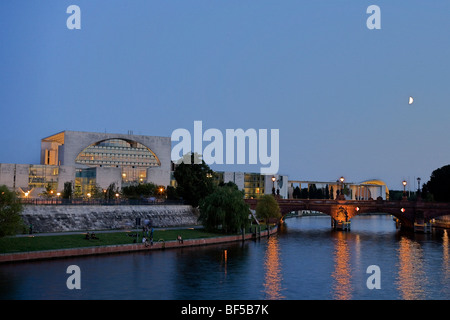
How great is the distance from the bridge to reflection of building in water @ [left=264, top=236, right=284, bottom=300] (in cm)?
4724

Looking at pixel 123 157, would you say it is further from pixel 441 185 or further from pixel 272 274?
pixel 272 274

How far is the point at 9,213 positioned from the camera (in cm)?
5044

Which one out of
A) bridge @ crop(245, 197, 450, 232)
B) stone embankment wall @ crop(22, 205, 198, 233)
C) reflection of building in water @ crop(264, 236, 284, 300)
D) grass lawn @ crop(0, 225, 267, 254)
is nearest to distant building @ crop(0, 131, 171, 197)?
bridge @ crop(245, 197, 450, 232)

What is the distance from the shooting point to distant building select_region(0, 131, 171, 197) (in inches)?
5177

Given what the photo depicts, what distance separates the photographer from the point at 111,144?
154 m

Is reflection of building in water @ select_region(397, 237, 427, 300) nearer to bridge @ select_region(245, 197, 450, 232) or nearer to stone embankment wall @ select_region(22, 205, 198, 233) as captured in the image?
stone embankment wall @ select_region(22, 205, 198, 233)

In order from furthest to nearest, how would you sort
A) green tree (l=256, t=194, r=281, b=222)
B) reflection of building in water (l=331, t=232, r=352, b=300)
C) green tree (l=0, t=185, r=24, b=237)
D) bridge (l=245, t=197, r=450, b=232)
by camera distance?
bridge (l=245, t=197, r=450, b=232), green tree (l=256, t=194, r=281, b=222), green tree (l=0, t=185, r=24, b=237), reflection of building in water (l=331, t=232, r=352, b=300)

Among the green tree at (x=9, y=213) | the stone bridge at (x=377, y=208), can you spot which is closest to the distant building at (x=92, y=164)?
the stone bridge at (x=377, y=208)

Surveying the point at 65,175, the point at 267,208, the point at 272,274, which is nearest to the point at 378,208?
the point at 267,208

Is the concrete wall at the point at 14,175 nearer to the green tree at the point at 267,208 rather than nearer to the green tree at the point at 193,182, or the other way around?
the green tree at the point at 193,182
